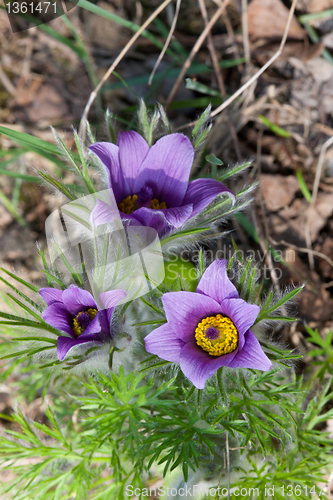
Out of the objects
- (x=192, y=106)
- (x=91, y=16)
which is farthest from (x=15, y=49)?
(x=192, y=106)

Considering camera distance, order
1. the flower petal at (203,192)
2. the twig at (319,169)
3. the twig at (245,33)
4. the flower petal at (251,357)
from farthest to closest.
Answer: the twig at (245,33), the twig at (319,169), the flower petal at (203,192), the flower petal at (251,357)

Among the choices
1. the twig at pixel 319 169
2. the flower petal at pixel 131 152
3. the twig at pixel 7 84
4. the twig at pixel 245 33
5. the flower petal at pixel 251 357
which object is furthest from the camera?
the twig at pixel 7 84

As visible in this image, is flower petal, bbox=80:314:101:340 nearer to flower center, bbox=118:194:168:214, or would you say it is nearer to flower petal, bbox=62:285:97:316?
flower petal, bbox=62:285:97:316

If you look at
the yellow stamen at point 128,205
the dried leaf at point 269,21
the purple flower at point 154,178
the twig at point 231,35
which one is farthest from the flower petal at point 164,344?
the dried leaf at point 269,21

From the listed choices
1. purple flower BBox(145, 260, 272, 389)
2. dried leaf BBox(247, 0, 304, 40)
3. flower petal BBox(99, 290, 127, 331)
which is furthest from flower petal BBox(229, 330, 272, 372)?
dried leaf BBox(247, 0, 304, 40)

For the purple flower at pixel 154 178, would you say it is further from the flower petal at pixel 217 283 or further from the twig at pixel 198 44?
the twig at pixel 198 44

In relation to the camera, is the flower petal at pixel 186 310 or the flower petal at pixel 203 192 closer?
the flower petal at pixel 186 310
